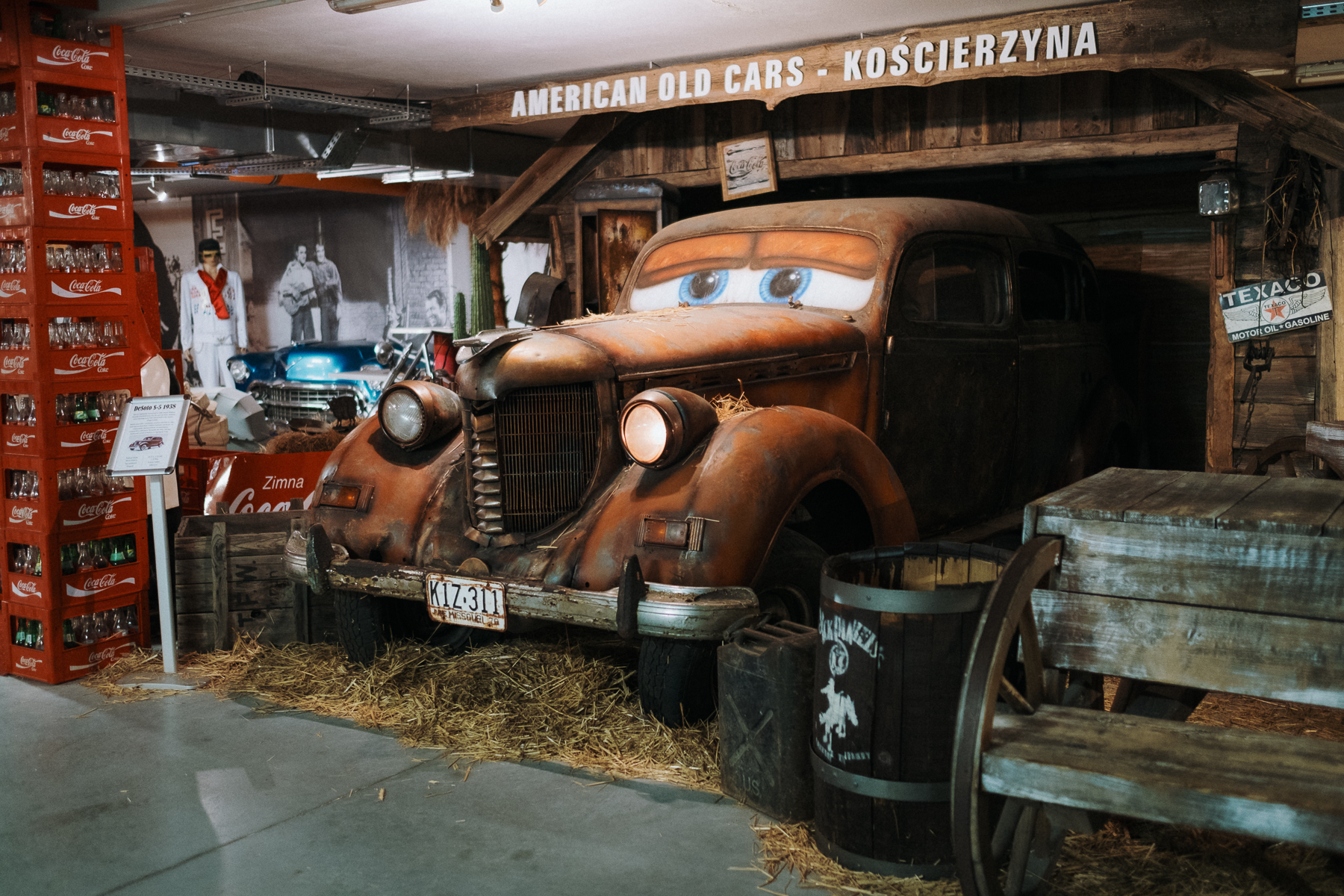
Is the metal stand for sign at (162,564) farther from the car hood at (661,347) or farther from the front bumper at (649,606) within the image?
the car hood at (661,347)

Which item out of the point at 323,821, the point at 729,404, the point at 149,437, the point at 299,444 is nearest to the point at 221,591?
the point at 149,437

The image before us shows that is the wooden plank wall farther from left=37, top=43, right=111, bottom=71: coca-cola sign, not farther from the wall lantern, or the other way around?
left=37, top=43, right=111, bottom=71: coca-cola sign

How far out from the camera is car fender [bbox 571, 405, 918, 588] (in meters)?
3.26

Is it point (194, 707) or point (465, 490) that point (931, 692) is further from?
point (194, 707)

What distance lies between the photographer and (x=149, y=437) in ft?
14.8

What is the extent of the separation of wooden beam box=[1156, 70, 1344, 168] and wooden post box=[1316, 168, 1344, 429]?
0.94 ft

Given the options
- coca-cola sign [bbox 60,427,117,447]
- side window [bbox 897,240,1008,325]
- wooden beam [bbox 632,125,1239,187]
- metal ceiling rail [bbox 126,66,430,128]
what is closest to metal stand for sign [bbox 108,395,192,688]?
coca-cola sign [bbox 60,427,117,447]

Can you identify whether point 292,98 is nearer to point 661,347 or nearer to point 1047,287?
point 661,347

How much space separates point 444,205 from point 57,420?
8615mm

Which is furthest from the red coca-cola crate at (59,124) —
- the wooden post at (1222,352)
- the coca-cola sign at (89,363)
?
the wooden post at (1222,352)

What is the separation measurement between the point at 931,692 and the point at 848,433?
128cm

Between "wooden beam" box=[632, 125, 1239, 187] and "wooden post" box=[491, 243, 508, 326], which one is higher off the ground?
"wooden beam" box=[632, 125, 1239, 187]

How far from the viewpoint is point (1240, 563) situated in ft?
7.38

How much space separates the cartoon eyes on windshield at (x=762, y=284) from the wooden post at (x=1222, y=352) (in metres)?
2.38
